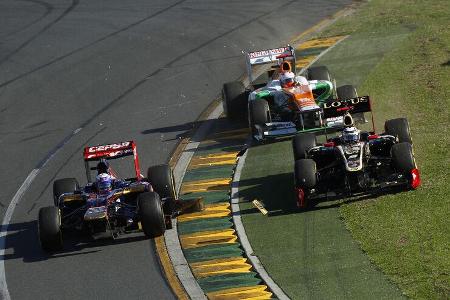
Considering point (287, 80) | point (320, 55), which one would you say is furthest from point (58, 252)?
point (320, 55)

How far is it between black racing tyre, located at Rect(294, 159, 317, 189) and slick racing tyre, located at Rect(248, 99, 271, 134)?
6133 millimetres

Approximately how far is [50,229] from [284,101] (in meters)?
10.3

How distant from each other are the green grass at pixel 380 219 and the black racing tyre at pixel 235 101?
3219 millimetres

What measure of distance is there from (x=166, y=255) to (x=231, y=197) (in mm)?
3838

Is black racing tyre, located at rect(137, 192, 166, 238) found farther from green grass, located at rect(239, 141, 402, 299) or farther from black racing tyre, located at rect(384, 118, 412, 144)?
black racing tyre, located at rect(384, 118, 412, 144)

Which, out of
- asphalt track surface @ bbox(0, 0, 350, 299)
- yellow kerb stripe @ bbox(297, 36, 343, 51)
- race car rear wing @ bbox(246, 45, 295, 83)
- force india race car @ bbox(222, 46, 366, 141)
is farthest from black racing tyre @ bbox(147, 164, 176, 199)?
yellow kerb stripe @ bbox(297, 36, 343, 51)

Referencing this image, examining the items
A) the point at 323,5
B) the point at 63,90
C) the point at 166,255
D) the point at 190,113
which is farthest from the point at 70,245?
the point at 323,5

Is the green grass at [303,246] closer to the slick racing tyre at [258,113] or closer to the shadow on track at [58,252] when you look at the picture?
the slick racing tyre at [258,113]

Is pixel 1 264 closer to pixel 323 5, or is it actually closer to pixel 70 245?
pixel 70 245

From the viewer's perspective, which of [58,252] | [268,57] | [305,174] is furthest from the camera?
[268,57]

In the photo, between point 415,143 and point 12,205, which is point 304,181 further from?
point 12,205

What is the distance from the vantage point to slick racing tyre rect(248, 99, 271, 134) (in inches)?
1234

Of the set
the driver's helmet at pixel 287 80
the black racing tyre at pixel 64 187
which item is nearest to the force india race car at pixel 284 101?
the driver's helmet at pixel 287 80

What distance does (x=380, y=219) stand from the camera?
23.9 metres
